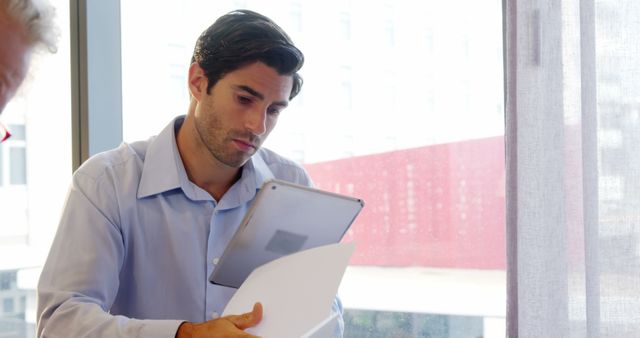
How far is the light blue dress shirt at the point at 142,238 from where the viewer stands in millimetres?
1620

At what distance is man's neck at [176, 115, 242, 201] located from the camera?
1820 mm

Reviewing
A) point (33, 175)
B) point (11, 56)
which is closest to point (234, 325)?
point (11, 56)

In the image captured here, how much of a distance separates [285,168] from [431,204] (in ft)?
1.56

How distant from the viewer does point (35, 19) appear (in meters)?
0.90

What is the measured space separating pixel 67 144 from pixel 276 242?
1.51m

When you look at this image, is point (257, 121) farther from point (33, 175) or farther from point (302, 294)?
point (33, 175)

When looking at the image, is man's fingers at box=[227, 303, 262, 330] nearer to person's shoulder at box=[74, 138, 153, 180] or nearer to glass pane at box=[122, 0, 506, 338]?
person's shoulder at box=[74, 138, 153, 180]

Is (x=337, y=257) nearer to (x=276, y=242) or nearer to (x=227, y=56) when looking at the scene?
(x=276, y=242)

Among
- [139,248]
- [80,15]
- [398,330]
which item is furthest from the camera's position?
[80,15]

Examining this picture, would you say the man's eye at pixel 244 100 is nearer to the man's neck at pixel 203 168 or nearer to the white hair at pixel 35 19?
the man's neck at pixel 203 168

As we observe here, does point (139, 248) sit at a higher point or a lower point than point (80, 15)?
lower

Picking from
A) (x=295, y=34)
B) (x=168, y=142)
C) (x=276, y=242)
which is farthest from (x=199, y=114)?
(x=295, y=34)

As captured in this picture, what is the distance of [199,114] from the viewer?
5.91 ft

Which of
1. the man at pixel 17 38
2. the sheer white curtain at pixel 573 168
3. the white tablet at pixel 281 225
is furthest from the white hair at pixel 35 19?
the sheer white curtain at pixel 573 168
